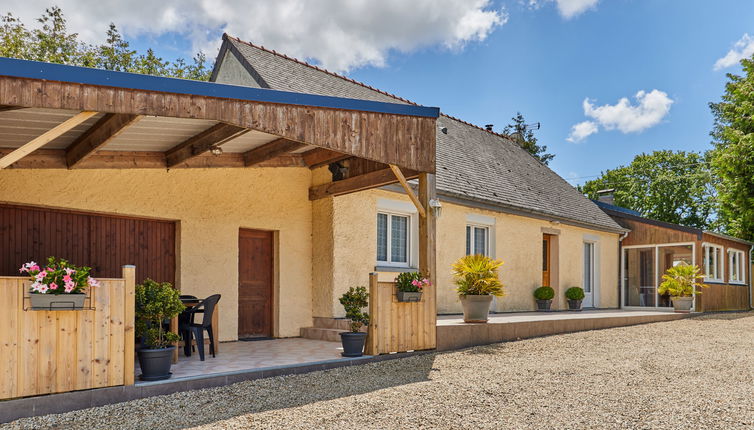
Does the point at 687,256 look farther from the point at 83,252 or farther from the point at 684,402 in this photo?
the point at 83,252

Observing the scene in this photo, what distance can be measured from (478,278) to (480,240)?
360 cm

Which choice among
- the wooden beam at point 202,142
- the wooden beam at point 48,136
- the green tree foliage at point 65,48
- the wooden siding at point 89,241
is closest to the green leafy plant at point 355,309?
the wooden beam at point 202,142

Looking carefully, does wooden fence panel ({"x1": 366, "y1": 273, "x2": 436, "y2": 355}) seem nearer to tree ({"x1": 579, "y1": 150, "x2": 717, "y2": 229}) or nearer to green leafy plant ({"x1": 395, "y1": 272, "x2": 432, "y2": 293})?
green leafy plant ({"x1": 395, "y1": 272, "x2": 432, "y2": 293})

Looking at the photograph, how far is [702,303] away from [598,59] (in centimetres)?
2053

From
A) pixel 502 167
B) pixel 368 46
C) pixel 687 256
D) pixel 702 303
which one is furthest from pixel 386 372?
pixel 368 46

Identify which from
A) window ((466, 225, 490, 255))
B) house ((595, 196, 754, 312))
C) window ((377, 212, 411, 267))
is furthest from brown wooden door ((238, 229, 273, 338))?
house ((595, 196, 754, 312))

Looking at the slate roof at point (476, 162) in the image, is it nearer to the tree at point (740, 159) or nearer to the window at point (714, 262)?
the window at point (714, 262)

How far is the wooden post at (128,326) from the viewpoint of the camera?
5.74 m

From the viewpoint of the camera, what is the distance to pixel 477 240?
14062mm

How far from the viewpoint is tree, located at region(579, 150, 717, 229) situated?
36375 millimetres

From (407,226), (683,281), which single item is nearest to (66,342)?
(407,226)

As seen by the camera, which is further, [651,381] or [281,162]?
[281,162]

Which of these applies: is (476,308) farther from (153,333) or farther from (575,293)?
(575,293)

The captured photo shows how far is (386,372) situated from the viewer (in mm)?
7586
